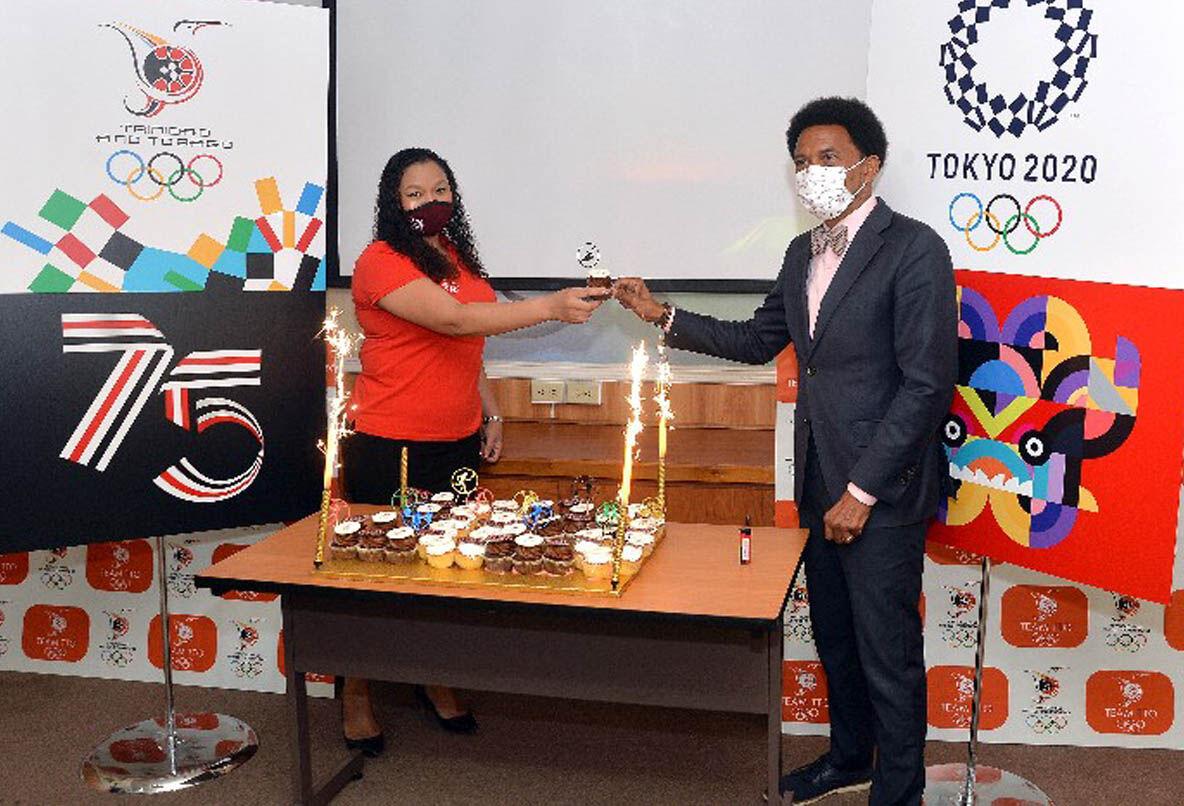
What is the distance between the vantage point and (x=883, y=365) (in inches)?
104

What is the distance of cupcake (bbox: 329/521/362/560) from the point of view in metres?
2.57

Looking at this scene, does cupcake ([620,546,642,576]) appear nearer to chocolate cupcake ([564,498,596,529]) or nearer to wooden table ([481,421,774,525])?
chocolate cupcake ([564,498,596,529])

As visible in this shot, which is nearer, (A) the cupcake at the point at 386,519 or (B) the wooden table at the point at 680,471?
(A) the cupcake at the point at 386,519

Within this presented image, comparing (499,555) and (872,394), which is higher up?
(872,394)

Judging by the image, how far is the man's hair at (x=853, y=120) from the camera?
104 inches

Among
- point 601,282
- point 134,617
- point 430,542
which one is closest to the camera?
point 430,542

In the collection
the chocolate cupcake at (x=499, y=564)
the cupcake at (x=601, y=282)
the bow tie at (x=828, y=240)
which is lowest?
the chocolate cupcake at (x=499, y=564)

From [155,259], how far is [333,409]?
928 mm

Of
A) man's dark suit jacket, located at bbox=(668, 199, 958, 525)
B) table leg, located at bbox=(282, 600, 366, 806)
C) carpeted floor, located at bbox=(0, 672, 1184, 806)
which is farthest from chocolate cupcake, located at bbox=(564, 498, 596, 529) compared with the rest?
carpeted floor, located at bbox=(0, 672, 1184, 806)

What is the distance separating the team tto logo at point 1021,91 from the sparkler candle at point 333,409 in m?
1.60

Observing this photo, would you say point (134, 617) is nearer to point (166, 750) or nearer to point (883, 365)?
point (166, 750)

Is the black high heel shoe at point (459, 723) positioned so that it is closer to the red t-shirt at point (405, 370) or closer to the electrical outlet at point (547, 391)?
the red t-shirt at point (405, 370)

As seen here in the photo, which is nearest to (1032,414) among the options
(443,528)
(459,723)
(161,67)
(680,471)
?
(680,471)

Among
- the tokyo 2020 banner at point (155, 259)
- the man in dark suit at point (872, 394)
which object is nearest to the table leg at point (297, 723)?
the tokyo 2020 banner at point (155, 259)
